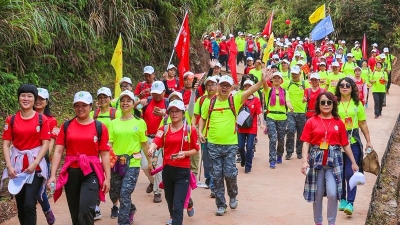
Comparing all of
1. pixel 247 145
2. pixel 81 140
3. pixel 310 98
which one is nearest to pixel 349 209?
pixel 247 145

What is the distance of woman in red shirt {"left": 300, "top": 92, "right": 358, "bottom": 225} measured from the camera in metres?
7.18

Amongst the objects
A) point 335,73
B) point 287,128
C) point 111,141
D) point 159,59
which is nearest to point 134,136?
point 111,141

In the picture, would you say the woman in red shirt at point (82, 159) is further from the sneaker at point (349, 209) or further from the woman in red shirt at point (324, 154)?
the sneaker at point (349, 209)

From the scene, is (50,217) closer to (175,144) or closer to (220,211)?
(175,144)

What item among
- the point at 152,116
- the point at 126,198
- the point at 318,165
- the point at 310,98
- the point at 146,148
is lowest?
the point at 126,198

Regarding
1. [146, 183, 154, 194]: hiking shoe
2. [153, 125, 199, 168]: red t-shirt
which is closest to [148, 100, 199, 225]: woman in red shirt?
[153, 125, 199, 168]: red t-shirt

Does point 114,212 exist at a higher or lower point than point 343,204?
lower

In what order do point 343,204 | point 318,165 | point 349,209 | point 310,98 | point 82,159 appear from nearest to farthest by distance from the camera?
point 82,159, point 318,165, point 349,209, point 343,204, point 310,98

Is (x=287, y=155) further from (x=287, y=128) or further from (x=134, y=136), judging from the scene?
(x=134, y=136)

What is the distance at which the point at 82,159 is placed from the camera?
6211mm

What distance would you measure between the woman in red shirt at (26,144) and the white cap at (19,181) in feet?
0.04

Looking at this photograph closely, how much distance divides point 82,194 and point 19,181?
2.63 feet

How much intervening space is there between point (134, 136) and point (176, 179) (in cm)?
88

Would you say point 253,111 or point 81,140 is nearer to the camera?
point 81,140
